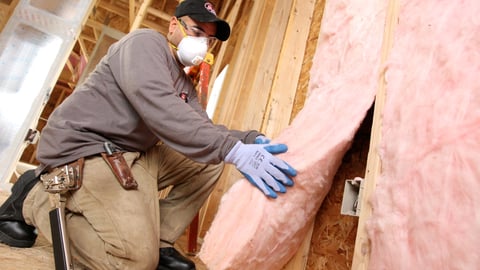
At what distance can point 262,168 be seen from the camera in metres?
1.09

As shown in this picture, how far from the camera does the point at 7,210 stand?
137 cm

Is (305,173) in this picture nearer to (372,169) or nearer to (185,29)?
(372,169)

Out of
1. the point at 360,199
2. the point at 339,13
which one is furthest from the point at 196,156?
the point at 339,13

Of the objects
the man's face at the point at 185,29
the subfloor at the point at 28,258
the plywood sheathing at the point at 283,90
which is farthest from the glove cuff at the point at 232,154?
the subfloor at the point at 28,258

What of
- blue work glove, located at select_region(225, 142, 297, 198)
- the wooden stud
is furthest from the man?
the wooden stud

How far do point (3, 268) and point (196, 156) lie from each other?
0.74 m

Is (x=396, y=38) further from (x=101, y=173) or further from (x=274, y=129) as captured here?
(x=101, y=173)

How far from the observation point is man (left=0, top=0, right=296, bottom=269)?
113cm

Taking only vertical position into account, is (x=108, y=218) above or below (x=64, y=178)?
below

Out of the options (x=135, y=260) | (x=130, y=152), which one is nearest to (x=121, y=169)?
(x=130, y=152)

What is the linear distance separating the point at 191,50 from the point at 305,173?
773 millimetres

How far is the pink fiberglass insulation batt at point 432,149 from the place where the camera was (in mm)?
610

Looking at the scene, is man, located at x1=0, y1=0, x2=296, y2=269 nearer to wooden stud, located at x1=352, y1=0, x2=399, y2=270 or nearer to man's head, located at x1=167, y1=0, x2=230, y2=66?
Answer: man's head, located at x1=167, y1=0, x2=230, y2=66

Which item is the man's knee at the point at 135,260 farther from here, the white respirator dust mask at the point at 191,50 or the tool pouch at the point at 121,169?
the white respirator dust mask at the point at 191,50
